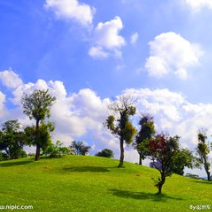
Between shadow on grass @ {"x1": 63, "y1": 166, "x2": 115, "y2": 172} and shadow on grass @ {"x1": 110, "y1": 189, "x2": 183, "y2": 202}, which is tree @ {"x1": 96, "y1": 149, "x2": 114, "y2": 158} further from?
shadow on grass @ {"x1": 110, "y1": 189, "x2": 183, "y2": 202}

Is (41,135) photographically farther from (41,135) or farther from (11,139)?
(11,139)

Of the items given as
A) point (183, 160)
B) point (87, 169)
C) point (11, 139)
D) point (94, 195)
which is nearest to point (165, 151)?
point (183, 160)

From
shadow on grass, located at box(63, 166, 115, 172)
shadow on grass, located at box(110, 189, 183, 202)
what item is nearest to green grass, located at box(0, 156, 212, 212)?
shadow on grass, located at box(110, 189, 183, 202)

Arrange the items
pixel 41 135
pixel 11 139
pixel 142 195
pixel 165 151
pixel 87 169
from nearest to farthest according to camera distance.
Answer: pixel 142 195, pixel 165 151, pixel 87 169, pixel 41 135, pixel 11 139

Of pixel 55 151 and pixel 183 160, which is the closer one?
pixel 183 160

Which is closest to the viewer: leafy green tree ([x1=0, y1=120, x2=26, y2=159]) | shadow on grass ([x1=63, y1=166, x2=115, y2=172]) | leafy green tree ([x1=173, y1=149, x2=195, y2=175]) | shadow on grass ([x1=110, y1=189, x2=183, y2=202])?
→ shadow on grass ([x1=110, y1=189, x2=183, y2=202])

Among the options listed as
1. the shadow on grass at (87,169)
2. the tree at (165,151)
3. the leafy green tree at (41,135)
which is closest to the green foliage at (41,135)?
the leafy green tree at (41,135)

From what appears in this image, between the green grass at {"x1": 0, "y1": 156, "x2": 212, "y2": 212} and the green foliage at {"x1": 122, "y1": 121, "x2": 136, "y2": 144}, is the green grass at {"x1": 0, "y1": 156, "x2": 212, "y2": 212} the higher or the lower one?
the lower one

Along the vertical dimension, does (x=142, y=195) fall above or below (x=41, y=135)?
below

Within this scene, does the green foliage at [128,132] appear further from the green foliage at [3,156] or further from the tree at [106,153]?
the tree at [106,153]

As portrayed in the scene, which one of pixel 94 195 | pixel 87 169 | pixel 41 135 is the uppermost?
pixel 41 135

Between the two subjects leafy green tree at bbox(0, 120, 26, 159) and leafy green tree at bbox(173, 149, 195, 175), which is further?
leafy green tree at bbox(0, 120, 26, 159)

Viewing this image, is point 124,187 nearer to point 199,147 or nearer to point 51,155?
point 51,155

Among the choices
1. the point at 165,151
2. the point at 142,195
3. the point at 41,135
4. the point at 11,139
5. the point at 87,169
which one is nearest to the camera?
the point at 142,195
